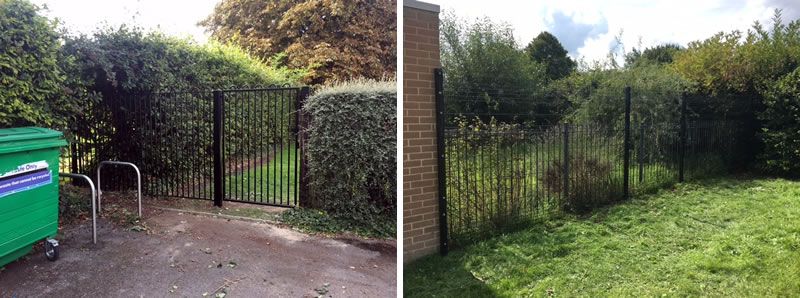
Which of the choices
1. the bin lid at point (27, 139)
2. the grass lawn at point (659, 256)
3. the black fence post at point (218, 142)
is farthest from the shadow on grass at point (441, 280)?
the black fence post at point (218, 142)

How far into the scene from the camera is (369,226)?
10.6 feet

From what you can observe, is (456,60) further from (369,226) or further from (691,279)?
(691,279)

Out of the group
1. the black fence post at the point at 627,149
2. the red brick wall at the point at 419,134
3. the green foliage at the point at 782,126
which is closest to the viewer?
the green foliage at the point at 782,126

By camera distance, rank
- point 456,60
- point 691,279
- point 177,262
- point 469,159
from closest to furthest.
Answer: point 691,279
point 177,262
point 469,159
point 456,60

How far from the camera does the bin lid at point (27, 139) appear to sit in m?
1.98

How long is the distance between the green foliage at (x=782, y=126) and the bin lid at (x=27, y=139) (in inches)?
125

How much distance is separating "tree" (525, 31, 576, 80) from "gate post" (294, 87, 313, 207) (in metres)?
1.61

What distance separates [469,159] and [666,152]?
204cm

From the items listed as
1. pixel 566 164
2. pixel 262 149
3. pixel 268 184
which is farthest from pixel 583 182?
pixel 262 149

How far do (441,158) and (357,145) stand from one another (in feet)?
2.77

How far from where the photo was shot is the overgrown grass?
3141 millimetres

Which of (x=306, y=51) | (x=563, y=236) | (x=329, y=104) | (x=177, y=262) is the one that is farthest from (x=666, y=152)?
(x=177, y=262)

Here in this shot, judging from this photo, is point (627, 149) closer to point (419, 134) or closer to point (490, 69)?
point (490, 69)

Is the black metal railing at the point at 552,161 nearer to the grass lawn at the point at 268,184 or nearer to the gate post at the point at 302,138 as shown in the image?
the gate post at the point at 302,138
